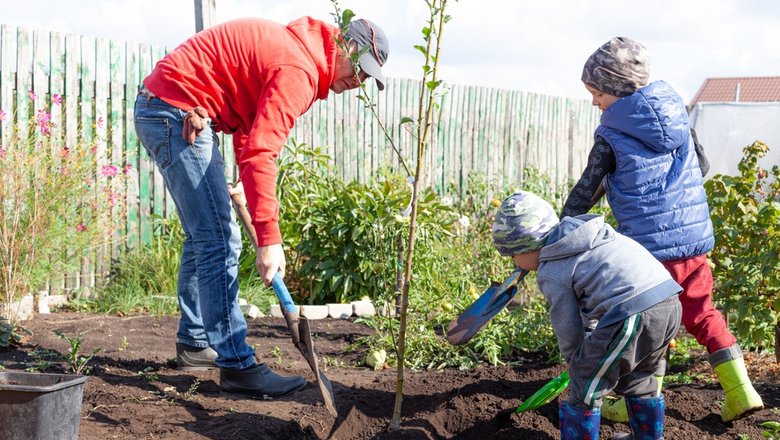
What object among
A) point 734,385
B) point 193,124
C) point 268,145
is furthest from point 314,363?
point 734,385

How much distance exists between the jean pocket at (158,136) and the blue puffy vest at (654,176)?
1766mm

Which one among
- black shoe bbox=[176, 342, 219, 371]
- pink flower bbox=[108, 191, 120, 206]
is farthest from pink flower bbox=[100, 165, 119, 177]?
black shoe bbox=[176, 342, 219, 371]

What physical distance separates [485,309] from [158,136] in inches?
61.2

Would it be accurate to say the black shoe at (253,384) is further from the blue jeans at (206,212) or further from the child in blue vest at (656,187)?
the child in blue vest at (656,187)

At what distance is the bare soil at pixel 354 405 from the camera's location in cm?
313

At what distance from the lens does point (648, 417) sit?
9.32ft

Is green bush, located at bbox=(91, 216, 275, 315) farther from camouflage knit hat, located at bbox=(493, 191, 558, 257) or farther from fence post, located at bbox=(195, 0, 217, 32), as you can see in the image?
camouflage knit hat, located at bbox=(493, 191, 558, 257)

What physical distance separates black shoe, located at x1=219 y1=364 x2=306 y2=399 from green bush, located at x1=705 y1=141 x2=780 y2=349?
2098mm

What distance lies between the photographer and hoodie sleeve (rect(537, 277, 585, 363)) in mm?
2666

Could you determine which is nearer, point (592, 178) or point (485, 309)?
point (485, 309)

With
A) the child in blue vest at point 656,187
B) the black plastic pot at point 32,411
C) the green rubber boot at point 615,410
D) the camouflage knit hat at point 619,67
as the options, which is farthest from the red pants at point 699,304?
the black plastic pot at point 32,411

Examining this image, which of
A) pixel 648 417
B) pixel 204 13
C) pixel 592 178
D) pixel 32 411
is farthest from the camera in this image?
pixel 204 13

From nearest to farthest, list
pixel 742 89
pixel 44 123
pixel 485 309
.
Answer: pixel 485 309 < pixel 44 123 < pixel 742 89

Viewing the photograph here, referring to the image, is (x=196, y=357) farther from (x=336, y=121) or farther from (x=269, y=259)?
(x=336, y=121)
